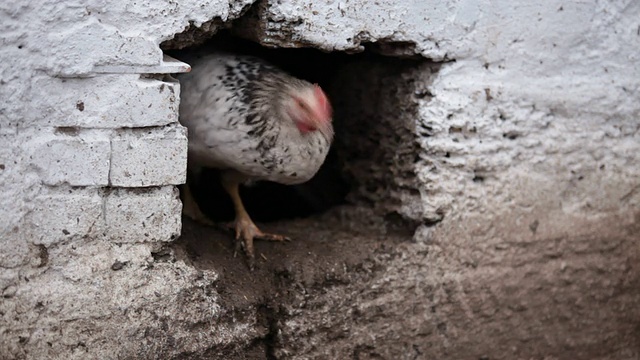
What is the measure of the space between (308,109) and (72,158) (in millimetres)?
754

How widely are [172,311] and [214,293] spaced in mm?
150

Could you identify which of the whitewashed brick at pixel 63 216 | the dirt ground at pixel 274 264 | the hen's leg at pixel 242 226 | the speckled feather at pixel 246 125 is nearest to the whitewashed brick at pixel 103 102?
the whitewashed brick at pixel 63 216

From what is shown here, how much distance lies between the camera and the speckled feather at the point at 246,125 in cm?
273

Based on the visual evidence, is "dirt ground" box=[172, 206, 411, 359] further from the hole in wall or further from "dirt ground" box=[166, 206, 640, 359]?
the hole in wall

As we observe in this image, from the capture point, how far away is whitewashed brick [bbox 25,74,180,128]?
7.40 ft

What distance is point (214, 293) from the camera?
8.62 feet

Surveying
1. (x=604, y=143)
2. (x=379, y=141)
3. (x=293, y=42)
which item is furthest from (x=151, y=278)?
(x=604, y=143)

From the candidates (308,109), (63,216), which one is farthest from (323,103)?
(63,216)

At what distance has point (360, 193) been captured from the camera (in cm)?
326

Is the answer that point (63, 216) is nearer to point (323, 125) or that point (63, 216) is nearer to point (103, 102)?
point (103, 102)

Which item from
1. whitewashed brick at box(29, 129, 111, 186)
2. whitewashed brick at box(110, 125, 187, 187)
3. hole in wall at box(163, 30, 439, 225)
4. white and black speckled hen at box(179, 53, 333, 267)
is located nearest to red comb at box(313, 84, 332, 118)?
white and black speckled hen at box(179, 53, 333, 267)

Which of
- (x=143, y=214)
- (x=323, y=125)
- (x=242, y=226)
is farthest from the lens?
(x=242, y=226)

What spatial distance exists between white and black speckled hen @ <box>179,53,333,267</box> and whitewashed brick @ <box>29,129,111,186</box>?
18.5 inches

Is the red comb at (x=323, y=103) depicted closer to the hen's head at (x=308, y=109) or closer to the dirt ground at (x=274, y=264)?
the hen's head at (x=308, y=109)
